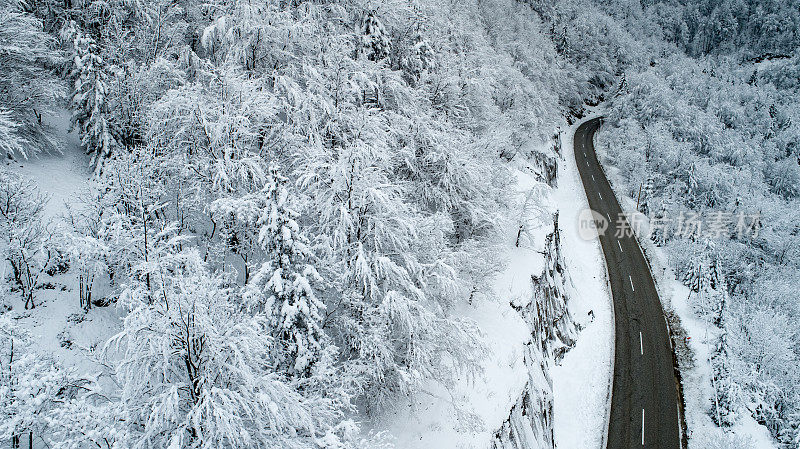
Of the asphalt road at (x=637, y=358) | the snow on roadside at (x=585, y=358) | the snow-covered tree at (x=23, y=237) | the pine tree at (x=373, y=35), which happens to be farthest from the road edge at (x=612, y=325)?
the snow-covered tree at (x=23, y=237)

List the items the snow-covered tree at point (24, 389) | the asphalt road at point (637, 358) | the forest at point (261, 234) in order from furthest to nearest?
the asphalt road at point (637, 358) < the forest at point (261, 234) < the snow-covered tree at point (24, 389)

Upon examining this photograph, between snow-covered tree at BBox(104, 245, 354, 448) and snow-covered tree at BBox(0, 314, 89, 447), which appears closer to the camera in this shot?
snow-covered tree at BBox(0, 314, 89, 447)

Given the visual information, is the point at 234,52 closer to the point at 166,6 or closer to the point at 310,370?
the point at 166,6

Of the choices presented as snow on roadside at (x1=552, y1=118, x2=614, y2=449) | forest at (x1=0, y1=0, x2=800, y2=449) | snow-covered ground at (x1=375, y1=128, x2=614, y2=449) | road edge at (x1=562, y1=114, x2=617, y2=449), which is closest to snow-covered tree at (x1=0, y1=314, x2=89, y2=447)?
forest at (x1=0, y1=0, x2=800, y2=449)

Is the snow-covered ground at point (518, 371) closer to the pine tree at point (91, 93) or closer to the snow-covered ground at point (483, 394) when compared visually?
the snow-covered ground at point (483, 394)

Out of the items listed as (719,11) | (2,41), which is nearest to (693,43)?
(719,11)

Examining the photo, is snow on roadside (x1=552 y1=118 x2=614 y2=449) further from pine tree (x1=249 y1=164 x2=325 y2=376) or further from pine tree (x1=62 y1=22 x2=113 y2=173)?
pine tree (x1=62 y1=22 x2=113 y2=173)
